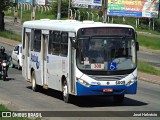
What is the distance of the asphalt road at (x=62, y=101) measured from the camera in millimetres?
18219

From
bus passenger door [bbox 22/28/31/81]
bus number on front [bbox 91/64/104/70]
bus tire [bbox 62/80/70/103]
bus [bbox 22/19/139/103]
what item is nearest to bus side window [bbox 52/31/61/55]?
bus [bbox 22/19/139/103]

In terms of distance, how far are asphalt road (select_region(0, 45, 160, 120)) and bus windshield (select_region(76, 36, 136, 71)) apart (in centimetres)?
132

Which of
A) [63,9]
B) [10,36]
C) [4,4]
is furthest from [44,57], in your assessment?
[63,9]

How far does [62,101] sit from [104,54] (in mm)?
2572

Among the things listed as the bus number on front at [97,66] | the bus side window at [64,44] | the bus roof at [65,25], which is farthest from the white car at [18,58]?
the bus number on front at [97,66]

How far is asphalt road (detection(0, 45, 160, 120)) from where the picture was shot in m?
18.2

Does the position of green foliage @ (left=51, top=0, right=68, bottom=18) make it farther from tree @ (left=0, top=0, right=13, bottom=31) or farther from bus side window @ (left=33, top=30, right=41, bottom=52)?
bus side window @ (left=33, top=30, right=41, bottom=52)

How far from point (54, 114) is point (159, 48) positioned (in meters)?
47.4

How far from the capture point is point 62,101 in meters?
20.5

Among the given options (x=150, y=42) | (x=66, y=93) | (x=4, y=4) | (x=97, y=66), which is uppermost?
(x=97, y=66)

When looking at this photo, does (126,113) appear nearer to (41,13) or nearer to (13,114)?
(13,114)

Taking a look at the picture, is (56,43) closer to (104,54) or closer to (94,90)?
(104,54)

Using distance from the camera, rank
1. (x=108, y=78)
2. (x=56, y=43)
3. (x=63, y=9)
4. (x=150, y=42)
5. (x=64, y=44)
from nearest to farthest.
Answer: (x=108, y=78)
(x=64, y=44)
(x=56, y=43)
(x=150, y=42)
(x=63, y=9)

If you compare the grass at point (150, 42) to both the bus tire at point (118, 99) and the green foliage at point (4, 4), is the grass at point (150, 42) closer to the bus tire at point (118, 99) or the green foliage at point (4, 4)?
the green foliage at point (4, 4)
